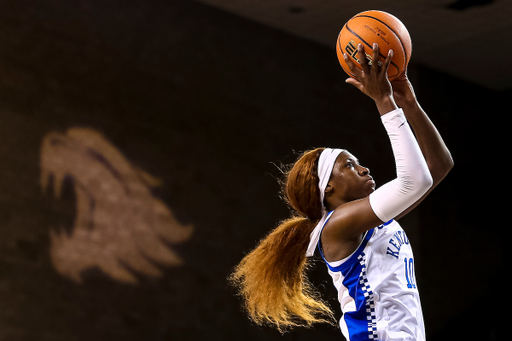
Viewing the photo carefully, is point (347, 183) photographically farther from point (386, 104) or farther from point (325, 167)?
point (386, 104)

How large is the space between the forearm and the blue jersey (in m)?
0.31

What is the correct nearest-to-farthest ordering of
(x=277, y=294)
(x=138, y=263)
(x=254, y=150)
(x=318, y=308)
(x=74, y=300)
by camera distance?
(x=277, y=294), (x=318, y=308), (x=74, y=300), (x=138, y=263), (x=254, y=150)

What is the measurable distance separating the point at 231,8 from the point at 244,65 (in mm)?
601

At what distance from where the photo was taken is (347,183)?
221 cm

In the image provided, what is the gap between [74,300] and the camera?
4.87m

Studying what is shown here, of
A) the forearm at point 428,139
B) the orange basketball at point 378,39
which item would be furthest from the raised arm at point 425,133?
the orange basketball at point 378,39

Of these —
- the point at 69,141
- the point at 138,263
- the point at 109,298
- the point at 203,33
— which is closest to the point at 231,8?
the point at 203,33

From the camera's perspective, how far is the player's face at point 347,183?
2.21 meters

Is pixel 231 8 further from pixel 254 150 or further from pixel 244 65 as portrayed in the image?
pixel 254 150

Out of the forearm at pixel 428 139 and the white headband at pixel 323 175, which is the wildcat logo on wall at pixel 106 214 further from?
the forearm at pixel 428 139

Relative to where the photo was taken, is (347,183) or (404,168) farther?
(347,183)

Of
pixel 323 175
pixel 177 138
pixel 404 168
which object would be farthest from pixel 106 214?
pixel 404 168

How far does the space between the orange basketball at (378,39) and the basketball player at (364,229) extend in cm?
9

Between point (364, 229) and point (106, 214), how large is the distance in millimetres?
3543
